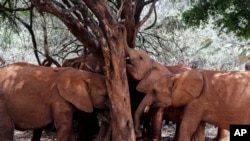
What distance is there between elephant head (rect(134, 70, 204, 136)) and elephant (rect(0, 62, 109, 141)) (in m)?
0.48

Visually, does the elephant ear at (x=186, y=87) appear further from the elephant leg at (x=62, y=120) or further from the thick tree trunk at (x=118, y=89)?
the elephant leg at (x=62, y=120)

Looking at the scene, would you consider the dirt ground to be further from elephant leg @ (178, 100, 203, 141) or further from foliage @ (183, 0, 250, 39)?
elephant leg @ (178, 100, 203, 141)

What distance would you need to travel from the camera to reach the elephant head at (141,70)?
18.9ft

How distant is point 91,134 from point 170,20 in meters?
4.80

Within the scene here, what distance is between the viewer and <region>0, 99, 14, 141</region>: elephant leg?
5418 mm

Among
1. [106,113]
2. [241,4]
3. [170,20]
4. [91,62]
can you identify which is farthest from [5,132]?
[170,20]

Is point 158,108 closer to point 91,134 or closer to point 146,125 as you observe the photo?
point 146,125

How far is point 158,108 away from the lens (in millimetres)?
5816

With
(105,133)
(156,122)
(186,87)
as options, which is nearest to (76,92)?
(105,133)

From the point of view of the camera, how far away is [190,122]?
18.0 ft

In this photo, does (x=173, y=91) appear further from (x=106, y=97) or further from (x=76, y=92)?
(x=76, y=92)

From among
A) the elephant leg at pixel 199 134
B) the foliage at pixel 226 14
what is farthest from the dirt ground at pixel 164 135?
the elephant leg at pixel 199 134

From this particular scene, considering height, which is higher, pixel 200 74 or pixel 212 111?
pixel 200 74

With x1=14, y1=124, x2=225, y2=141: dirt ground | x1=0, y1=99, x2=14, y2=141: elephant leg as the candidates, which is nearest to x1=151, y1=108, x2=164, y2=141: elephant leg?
x1=0, y1=99, x2=14, y2=141: elephant leg
